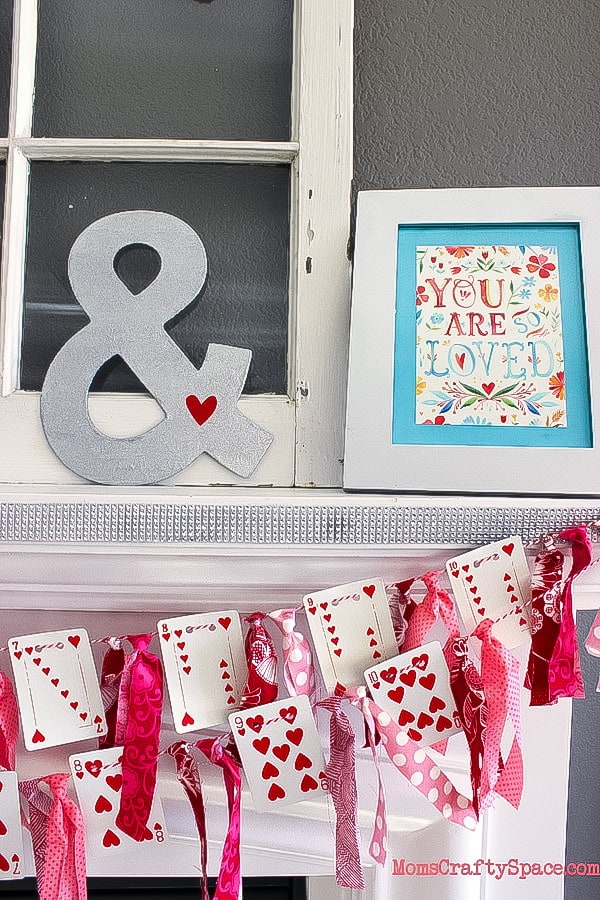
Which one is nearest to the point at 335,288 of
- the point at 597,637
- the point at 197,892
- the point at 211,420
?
the point at 211,420

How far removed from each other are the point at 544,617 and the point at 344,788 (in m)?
0.26

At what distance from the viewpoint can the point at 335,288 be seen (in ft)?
3.22

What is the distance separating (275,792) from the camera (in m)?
0.78

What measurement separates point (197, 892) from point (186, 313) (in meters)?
0.79

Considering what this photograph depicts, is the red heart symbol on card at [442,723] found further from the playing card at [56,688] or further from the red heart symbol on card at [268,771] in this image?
the playing card at [56,688]

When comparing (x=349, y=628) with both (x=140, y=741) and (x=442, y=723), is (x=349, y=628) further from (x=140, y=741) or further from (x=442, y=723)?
(x=140, y=741)

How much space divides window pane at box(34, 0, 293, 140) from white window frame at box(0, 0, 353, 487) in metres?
0.02

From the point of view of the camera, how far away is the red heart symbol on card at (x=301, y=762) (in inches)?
30.8

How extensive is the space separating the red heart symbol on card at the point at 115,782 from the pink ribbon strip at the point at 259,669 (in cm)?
15

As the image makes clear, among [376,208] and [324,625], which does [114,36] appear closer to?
[376,208]

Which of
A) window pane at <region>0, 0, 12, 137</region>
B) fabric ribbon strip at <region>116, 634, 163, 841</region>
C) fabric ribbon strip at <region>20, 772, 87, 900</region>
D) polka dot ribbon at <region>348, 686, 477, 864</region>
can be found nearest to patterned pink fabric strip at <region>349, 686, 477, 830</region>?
polka dot ribbon at <region>348, 686, 477, 864</region>

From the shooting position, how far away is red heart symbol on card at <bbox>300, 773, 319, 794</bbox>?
785 mm

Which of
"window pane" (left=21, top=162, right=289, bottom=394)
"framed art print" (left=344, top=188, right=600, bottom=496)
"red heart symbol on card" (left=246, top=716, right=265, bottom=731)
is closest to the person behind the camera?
"red heart symbol on card" (left=246, top=716, right=265, bottom=731)

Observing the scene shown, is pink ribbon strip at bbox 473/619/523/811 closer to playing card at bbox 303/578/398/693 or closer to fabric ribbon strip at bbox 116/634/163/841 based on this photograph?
playing card at bbox 303/578/398/693
